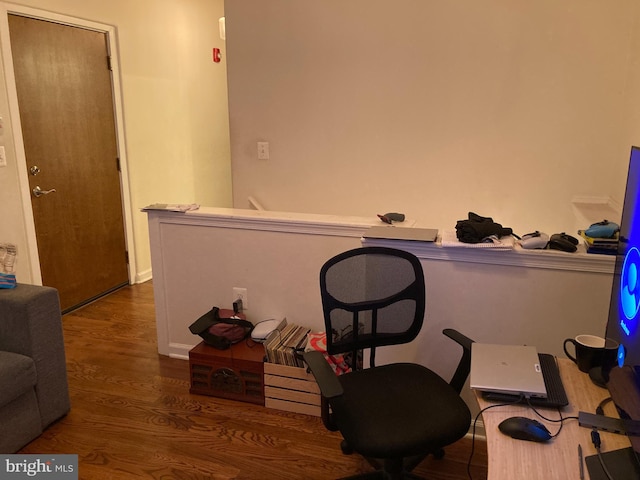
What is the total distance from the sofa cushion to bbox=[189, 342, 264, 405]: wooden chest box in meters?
0.74

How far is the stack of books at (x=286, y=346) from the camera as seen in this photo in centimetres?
247

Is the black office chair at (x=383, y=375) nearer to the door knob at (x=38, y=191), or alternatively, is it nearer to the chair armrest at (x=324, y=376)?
the chair armrest at (x=324, y=376)

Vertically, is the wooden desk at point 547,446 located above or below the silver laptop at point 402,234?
below

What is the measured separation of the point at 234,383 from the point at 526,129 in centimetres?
225

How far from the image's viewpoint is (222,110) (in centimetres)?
498

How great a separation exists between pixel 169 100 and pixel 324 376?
12.3ft

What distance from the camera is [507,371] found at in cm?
143

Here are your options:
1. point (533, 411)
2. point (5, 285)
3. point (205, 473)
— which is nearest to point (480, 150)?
point (533, 411)

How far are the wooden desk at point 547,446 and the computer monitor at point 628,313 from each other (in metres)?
0.08

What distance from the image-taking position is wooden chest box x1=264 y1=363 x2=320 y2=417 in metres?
2.49

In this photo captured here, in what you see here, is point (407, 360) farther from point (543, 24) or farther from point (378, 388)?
point (543, 24)

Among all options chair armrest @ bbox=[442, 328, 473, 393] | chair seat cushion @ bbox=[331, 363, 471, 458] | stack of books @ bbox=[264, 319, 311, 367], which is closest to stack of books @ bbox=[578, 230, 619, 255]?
chair armrest @ bbox=[442, 328, 473, 393]

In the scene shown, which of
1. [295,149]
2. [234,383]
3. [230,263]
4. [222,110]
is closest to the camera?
[234,383]

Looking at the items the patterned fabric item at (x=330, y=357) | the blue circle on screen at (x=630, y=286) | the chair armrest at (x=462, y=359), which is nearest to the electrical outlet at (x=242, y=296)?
the patterned fabric item at (x=330, y=357)
